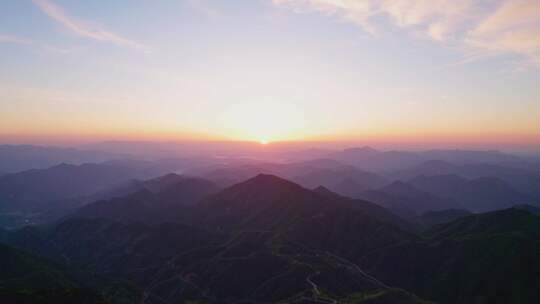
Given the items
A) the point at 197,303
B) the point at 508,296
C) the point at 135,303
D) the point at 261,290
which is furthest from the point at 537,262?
the point at 135,303

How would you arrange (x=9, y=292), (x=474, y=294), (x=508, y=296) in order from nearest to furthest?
(x=9, y=292)
(x=508, y=296)
(x=474, y=294)

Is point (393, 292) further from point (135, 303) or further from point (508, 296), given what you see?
point (135, 303)

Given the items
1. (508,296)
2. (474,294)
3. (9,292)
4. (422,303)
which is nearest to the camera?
(9,292)

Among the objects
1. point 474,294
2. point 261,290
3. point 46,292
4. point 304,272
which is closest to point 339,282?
point 304,272

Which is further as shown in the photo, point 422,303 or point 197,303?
point 197,303

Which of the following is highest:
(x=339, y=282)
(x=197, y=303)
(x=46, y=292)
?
(x=46, y=292)

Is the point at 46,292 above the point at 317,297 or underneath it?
above

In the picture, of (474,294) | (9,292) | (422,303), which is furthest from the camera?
(474,294)

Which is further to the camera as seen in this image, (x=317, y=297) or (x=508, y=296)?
(x=508, y=296)

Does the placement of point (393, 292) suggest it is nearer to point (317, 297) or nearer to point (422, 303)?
point (422, 303)
